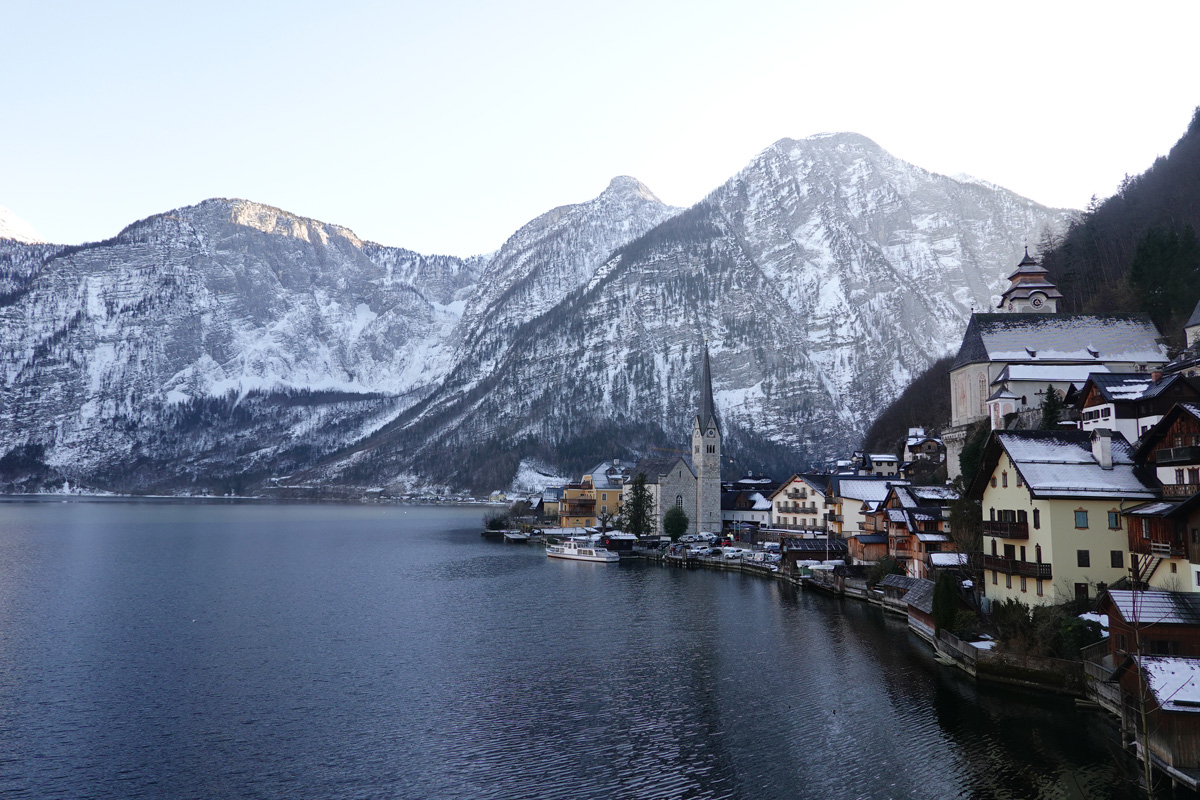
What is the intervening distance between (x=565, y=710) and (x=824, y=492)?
6365 centimetres

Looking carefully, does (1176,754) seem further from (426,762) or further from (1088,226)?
(1088,226)

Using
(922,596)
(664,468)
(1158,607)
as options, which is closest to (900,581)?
(922,596)

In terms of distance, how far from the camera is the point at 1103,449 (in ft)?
131

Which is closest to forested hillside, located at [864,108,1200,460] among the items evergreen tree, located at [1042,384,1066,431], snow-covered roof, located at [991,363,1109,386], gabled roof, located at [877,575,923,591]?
snow-covered roof, located at [991,363,1109,386]

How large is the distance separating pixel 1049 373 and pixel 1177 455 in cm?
3795

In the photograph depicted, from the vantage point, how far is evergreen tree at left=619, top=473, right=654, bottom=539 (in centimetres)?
11031

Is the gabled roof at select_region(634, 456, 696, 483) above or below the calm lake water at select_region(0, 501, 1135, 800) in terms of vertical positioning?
above

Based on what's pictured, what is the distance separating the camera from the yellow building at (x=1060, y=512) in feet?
124

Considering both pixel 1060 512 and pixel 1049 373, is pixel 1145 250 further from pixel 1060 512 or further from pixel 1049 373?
pixel 1060 512

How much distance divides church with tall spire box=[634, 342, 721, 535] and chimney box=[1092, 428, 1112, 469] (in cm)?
7101

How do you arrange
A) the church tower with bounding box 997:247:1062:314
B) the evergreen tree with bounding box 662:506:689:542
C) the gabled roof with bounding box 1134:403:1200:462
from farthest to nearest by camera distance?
the evergreen tree with bounding box 662:506:689:542 → the church tower with bounding box 997:247:1062:314 → the gabled roof with bounding box 1134:403:1200:462

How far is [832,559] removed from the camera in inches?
3009

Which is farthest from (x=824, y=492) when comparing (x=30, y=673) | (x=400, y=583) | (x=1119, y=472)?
(x=30, y=673)

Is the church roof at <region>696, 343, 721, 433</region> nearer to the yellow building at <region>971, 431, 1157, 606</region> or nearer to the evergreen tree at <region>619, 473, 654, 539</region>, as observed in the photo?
the evergreen tree at <region>619, 473, 654, 539</region>
